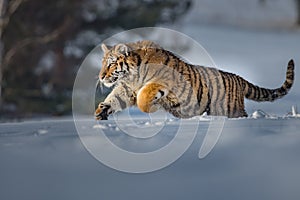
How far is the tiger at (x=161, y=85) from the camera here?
68 cm

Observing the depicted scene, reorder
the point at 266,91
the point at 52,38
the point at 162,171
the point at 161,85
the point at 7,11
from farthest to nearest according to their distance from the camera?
1. the point at 7,11
2. the point at 52,38
3. the point at 266,91
4. the point at 161,85
5. the point at 162,171

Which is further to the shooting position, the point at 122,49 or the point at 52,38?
the point at 52,38

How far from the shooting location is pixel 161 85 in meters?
0.67

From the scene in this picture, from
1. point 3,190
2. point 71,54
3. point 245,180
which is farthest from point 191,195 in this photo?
point 71,54

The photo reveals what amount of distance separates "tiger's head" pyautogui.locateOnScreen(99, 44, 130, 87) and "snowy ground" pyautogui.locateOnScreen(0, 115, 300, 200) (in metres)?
0.14

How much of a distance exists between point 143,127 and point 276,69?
413 mm

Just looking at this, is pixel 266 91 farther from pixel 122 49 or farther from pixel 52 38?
pixel 52 38

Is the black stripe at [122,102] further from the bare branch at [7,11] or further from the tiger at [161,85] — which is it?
the bare branch at [7,11]

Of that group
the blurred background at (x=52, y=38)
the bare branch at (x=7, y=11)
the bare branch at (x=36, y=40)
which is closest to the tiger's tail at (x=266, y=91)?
the blurred background at (x=52, y=38)

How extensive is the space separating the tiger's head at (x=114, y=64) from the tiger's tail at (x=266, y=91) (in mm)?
242

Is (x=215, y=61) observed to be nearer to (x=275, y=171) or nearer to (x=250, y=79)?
(x=250, y=79)

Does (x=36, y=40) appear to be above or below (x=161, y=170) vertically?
above

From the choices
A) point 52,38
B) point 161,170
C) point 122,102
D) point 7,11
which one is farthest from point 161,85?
point 7,11

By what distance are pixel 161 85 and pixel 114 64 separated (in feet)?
0.29
